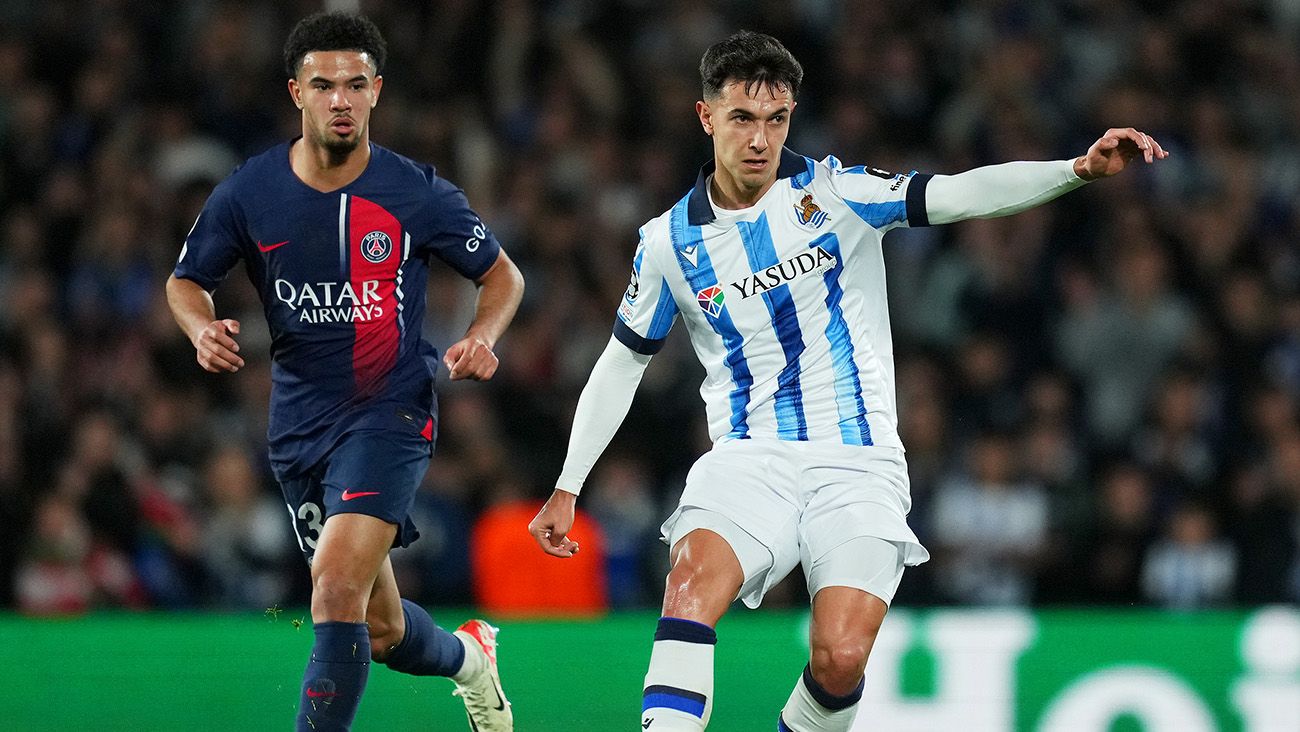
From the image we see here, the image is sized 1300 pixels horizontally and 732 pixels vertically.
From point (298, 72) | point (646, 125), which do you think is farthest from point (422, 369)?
point (646, 125)

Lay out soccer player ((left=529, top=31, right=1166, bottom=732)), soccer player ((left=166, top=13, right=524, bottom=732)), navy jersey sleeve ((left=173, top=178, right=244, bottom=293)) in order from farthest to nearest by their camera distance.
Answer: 1. navy jersey sleeve ((left=173, top=178, right=244, bottom=293))
2. soccer player ((left=166, top=13, right=524, bottom=732))
3. soccer player ((left=529, top=31, right=1166, bottom=732))

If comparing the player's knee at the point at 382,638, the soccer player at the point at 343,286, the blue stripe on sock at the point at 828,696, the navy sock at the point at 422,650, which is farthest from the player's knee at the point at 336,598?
the blue stripe on sock at the point at 828,696

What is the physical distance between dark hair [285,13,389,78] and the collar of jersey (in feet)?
3.52

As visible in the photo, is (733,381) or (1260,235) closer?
Answer: (733,381)

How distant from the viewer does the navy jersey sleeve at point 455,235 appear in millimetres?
5836

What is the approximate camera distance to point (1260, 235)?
10.9 meters

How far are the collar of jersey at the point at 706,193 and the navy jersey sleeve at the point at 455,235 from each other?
0.73 metres

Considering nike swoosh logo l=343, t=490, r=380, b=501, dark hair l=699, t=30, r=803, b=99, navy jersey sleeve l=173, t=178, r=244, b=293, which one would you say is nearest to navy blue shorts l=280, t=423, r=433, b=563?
nike swoosh logo l=343, t=490, r=380, b=501

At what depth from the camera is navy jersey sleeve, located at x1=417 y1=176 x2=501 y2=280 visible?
5836mm

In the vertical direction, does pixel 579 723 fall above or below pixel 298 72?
below

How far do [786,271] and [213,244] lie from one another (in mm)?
1800

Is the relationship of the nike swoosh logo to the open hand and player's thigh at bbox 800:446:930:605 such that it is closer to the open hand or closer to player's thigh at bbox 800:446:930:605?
the open hand

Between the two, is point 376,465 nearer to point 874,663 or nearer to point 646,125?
point 874,663

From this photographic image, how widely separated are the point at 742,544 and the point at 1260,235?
6778 mm
